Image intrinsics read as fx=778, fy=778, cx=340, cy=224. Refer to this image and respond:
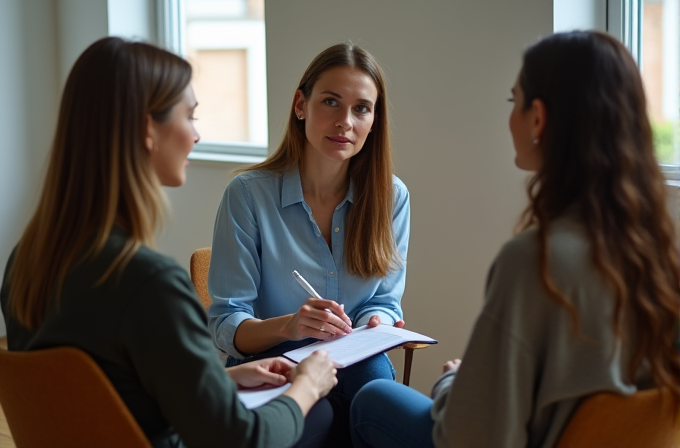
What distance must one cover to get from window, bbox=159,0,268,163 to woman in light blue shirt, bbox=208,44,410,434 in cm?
167

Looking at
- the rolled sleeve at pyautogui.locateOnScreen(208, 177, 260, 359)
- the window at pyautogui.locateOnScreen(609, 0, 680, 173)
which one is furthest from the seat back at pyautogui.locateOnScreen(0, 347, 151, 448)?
the window at pyautogui.locateOnScreen(609, 0, 680, 173)

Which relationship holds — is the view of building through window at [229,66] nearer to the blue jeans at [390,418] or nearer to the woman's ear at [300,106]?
the woman's ear at [300,106]

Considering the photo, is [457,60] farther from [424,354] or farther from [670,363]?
[670,363]

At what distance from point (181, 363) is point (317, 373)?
41 cm

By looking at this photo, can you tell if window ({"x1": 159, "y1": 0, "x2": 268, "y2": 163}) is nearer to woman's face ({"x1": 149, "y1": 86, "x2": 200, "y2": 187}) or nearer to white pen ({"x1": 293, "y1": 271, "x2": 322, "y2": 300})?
white pen ({"x1": 293, "y1": 271, "x2": 322, "y2": 300})

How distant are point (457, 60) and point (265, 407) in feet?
5.96

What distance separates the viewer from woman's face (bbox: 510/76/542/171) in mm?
1396

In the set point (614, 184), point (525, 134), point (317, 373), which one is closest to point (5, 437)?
point (317, 373)

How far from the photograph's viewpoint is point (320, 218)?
2322 millimetres

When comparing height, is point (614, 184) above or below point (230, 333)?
above

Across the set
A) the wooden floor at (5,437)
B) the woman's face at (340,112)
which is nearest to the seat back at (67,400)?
the woman's face at (340,112)

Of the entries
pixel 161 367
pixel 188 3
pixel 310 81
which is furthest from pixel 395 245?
pixel 188 3

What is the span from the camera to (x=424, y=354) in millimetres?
3117

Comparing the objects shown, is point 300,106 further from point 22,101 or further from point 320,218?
point 22,101
